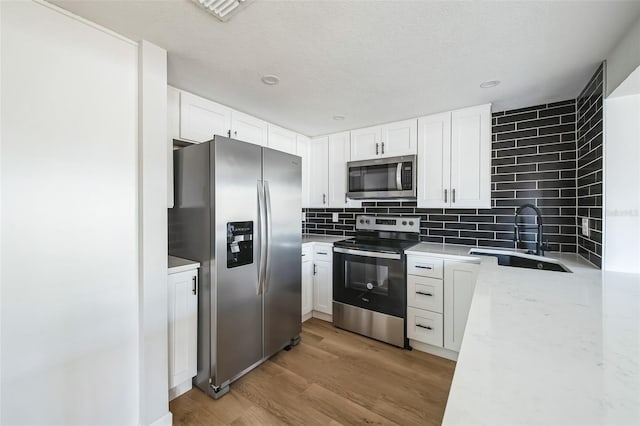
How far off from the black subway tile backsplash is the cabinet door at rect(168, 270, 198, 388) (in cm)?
246

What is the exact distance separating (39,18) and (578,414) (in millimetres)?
2351

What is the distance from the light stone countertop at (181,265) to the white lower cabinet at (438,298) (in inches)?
72.3

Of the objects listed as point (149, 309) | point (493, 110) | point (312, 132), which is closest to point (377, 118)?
point (312, 132)

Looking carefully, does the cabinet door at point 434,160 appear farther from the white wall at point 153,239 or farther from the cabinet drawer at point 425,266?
the white wall at point 153,239

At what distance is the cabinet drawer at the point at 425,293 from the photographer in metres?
2.32

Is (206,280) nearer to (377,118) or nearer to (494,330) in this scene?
(494,330)

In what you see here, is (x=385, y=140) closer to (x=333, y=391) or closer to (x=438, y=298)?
(x=438, y=298)

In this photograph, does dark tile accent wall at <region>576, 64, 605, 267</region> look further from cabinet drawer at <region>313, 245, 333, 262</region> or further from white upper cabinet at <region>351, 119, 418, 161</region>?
cabinet drawer at <region>313, 245, 333, 262</region>

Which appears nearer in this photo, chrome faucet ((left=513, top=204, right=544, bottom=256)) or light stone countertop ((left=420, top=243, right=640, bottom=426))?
light stone countertop ((left=420, top=243, right=640, bottom=426))

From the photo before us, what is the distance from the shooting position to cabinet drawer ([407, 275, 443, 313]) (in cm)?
232

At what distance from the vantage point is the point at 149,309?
4.98ft

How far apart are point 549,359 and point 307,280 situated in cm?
241

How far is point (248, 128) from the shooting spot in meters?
2.62

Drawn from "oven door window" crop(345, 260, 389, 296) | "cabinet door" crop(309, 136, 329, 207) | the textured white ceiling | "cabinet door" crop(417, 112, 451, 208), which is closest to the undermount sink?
"cabinet door" crop(417, 112, 451, 208)
